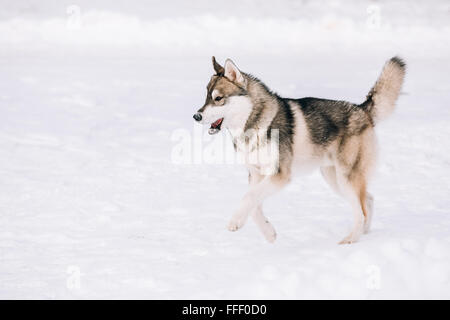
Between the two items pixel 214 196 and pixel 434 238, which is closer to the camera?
pixel 434 238

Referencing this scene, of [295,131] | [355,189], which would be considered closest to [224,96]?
[295,131]

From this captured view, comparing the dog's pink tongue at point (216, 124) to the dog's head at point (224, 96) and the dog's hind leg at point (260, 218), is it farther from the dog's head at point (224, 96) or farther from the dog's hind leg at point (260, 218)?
the dog's hind leg at point (260, 218)

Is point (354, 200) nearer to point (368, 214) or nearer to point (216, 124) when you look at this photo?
point (368, 214)

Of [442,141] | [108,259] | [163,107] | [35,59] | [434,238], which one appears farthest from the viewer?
[35,59]

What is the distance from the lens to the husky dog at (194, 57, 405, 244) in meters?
4.67

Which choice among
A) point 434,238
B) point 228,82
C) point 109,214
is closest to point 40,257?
point 109,214

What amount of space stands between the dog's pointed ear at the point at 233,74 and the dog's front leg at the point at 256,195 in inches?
32.8

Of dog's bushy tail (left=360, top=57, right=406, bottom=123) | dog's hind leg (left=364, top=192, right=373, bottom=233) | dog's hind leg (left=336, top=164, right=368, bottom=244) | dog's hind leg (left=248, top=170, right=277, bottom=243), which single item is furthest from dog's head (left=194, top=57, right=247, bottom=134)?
dog's hind leg (left=364, top=192, right=373, bottom=233)

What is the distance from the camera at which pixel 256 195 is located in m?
4.59

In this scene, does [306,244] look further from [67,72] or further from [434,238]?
[67,72]

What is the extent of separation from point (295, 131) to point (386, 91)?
965 millimetres

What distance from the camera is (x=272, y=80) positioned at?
515 inches

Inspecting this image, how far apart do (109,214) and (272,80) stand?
784cm

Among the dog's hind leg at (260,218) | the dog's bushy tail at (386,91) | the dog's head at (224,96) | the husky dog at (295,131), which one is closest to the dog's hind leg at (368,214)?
the husky dog at (295,131)
